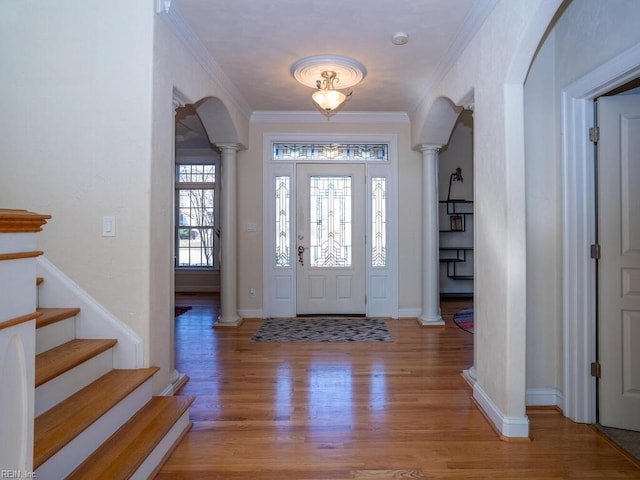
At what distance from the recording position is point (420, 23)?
2818mm

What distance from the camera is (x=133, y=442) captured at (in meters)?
1.85

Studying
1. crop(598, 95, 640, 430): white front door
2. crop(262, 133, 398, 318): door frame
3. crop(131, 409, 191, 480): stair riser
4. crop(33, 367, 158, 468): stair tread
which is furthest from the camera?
crop(262, 133, 398, 318): door frame

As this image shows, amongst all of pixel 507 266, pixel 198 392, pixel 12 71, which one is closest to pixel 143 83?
pixel 12 71

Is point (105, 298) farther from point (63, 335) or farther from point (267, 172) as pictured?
point (267, 172)

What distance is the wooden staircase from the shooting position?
160 cm

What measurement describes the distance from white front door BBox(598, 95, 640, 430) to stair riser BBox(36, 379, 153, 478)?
2971 millimetres

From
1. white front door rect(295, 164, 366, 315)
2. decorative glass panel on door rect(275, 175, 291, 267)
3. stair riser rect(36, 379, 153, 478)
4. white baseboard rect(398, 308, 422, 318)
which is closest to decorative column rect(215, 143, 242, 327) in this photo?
decorative glass panel on door rect(275, 175, 291, 267)

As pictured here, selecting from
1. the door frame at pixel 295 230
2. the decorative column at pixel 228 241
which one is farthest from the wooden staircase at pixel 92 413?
the door frame at pixel 295 230

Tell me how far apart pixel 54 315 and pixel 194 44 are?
2.33m

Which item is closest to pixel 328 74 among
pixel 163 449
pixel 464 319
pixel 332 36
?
pixel 332 36

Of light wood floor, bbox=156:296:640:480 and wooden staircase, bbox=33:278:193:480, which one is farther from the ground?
wooden staircase, bbox=33:278:193:480

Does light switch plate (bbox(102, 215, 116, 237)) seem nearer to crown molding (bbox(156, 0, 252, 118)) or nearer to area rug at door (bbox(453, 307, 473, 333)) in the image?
crown molding (bbox(156, 0, 252, 118))

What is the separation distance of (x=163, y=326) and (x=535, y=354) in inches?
106

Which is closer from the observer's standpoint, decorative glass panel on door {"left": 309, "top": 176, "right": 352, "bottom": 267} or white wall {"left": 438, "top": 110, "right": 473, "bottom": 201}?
decorative glass panel on door {"left": 309, "top": 176, "right": 352, "bottom": 267}
